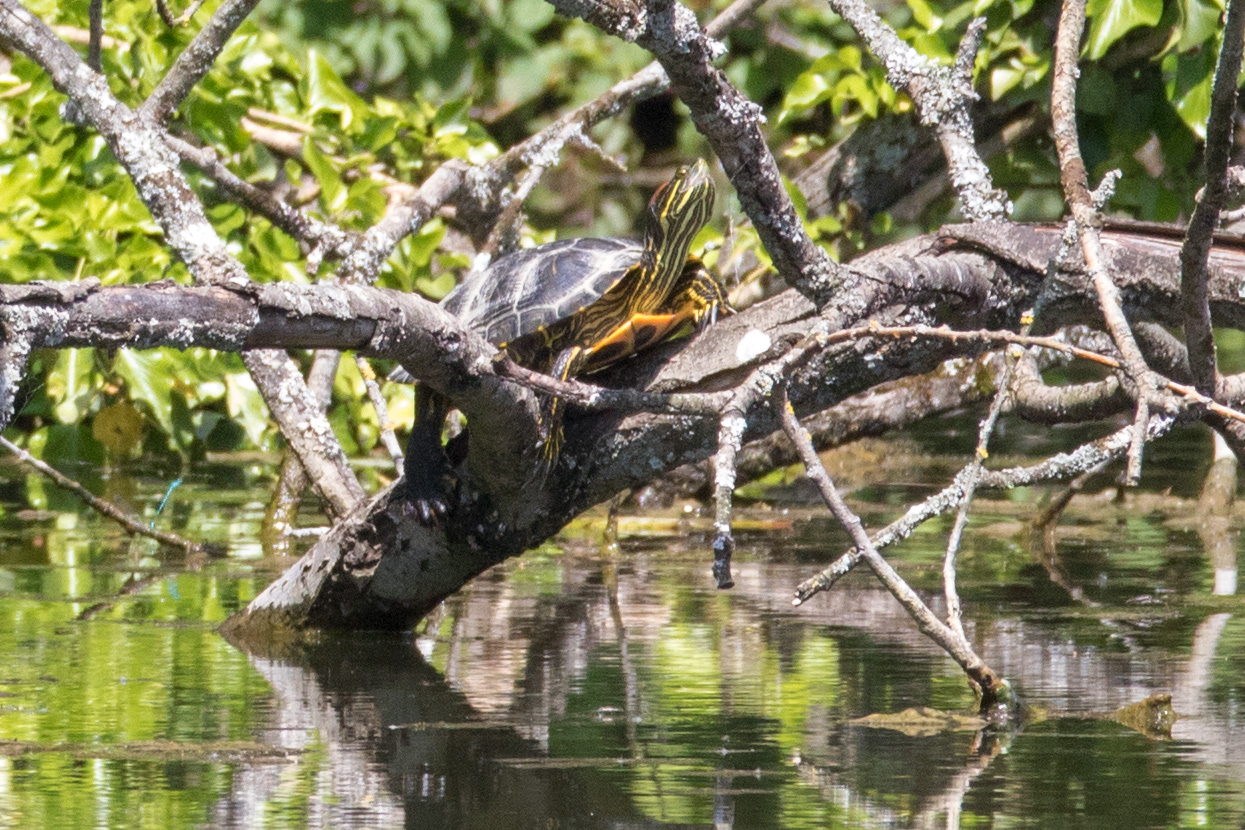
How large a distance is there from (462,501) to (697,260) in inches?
25.4

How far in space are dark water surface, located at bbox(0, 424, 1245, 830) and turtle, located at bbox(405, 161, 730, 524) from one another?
1.28 ft

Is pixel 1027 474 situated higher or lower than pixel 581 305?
lower

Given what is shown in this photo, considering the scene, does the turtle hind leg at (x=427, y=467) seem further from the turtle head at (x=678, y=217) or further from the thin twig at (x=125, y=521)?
the thin twig at (x=125, y=521)

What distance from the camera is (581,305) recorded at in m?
2.82

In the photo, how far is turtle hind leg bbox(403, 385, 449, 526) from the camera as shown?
8.58ft

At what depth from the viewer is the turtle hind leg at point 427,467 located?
103 inches

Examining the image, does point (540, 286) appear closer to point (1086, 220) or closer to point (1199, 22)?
point (1086, 220)

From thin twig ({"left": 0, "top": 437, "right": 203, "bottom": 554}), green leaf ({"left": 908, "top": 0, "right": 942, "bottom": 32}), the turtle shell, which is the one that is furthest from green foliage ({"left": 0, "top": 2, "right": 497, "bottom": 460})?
the turtle shell

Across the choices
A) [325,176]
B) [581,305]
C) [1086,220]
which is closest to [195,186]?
[325,176]

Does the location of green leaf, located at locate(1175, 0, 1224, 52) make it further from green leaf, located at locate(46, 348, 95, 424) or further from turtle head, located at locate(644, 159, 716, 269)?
green leaf, located at locate(46, 348, 95, 424)

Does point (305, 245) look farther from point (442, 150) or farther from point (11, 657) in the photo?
point (11, 657)

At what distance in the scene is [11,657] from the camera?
8.48ft

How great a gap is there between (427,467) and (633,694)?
578 millimetres

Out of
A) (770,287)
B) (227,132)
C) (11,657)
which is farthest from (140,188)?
(770,287)
